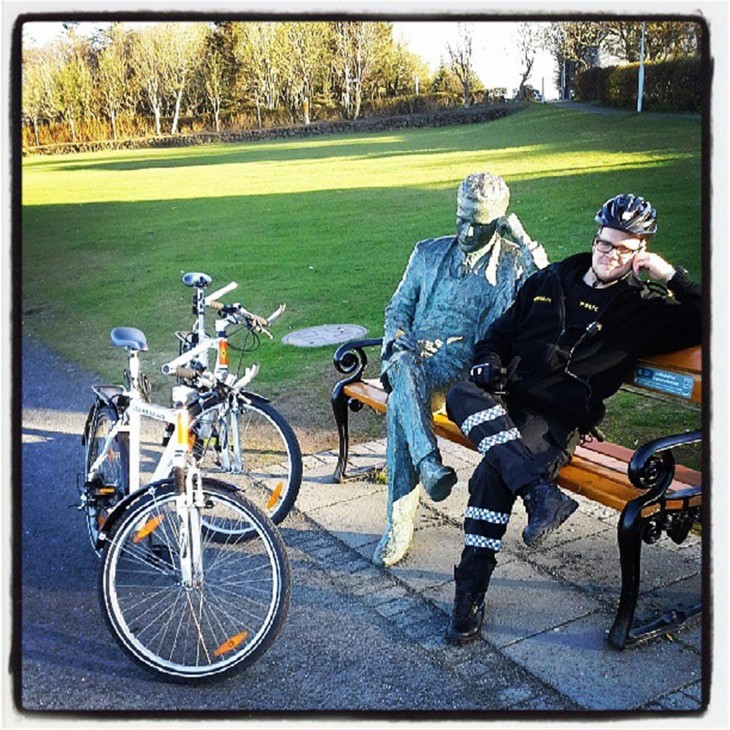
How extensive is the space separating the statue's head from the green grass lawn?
69 cm

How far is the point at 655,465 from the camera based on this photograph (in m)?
3.83

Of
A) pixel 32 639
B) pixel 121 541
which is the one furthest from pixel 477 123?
pixel 32 639

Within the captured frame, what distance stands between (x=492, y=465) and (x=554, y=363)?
0.50 m

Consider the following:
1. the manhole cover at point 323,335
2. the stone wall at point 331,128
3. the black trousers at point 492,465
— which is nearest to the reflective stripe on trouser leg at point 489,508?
the black trousers at point 492,465

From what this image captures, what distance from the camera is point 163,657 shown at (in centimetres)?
394

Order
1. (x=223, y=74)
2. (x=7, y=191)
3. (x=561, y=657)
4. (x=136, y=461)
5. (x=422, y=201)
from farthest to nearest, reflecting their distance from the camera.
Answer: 1. (x=422, y=201)
2. (x=223, y=74)
3. (x=136, y=461)
4. (x=561, y=657)
5. (x=7, y=191)

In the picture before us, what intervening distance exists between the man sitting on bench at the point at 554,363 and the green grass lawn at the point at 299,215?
244 mm

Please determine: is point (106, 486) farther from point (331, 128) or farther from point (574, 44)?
point (574, 44)

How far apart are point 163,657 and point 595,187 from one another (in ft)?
12.4

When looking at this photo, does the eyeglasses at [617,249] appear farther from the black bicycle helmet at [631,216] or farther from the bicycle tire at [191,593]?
the bicycle tire at [191,593]

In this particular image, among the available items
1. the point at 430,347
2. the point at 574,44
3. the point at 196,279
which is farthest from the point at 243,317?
the point at 574,44


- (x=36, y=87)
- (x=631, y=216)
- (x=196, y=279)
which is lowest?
(x=196, y=279)

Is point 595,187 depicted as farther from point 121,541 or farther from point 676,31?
point 121,541

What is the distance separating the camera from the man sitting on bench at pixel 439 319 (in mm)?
4520
